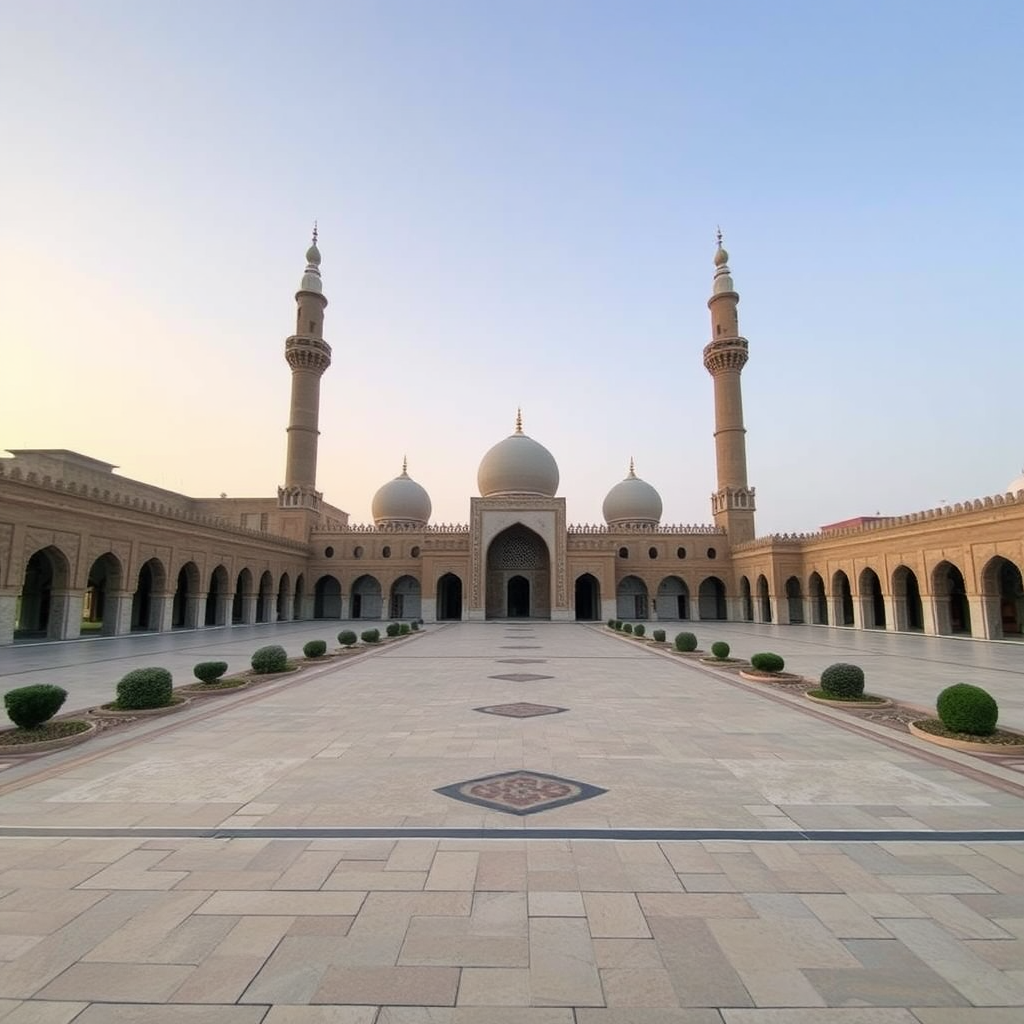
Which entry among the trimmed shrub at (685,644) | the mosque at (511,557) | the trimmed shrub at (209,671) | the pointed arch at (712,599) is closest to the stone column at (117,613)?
the mosque at (511,557)

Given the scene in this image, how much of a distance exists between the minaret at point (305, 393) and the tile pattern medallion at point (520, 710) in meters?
28.2

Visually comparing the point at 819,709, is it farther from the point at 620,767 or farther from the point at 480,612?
the point at 480,612

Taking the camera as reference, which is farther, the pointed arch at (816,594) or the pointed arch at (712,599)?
the pointed arch at (712,599)

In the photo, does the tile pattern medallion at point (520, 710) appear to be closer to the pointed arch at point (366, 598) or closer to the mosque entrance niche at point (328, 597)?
the pointed arch at point (366, 598)

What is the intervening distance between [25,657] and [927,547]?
79.5 ft

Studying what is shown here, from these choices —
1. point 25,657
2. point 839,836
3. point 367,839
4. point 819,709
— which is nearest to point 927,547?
point 819,709

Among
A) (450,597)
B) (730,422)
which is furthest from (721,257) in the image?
(450,597)

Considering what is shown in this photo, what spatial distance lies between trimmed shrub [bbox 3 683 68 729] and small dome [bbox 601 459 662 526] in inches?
1338

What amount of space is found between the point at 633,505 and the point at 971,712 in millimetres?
33017

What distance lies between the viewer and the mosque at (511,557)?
69.1 ft

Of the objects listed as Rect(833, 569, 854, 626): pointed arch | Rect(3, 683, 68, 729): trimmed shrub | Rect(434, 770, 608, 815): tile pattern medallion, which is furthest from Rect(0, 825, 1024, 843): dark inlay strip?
Rect(833, 569, 854, 626): pointed arch

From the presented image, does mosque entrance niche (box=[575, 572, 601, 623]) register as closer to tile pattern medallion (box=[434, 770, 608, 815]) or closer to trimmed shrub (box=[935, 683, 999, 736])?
trimmed shrub (box=[935, 683, 999, 736])

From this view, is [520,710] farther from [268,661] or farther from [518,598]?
[518,598]

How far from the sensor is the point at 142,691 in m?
7.15
